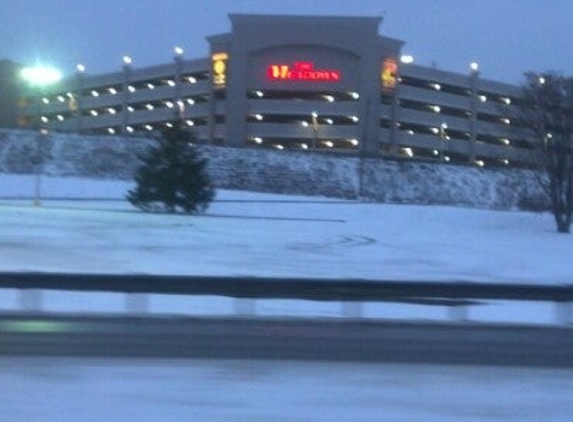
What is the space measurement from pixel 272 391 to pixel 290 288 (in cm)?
806

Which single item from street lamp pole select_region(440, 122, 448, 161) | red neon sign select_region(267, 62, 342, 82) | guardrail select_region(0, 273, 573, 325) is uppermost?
red neon sign select_region(267, 62, 342, 82)

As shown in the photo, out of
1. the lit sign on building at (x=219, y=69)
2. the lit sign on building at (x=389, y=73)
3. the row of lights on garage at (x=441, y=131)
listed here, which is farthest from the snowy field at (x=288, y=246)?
the row of lights on garage at (x=441, y=131)

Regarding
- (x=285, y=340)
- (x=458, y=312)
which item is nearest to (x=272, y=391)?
(x=285, y=340)

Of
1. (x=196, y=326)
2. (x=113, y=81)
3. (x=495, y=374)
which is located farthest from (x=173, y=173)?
(x=113, y=81)

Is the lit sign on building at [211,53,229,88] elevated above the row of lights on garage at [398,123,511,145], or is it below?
above

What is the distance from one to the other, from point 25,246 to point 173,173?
23031 millimetres

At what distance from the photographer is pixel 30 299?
20.8 meters

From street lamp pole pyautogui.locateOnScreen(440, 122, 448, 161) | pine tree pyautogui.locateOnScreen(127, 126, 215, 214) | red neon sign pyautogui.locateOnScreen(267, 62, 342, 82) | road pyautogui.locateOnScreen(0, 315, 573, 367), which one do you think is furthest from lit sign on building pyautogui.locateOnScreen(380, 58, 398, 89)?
road pyautogui.locateOnScreen(0, 315, 573, 367)

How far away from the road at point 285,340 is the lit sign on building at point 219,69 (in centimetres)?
9179

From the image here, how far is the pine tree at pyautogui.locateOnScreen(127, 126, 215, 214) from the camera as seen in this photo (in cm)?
5912

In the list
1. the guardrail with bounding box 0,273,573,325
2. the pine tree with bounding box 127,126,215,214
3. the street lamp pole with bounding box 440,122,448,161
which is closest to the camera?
the guardrail with bounding box 0,273,573,325

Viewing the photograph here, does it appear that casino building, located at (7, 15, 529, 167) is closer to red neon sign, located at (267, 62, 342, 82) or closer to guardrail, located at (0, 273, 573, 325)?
red neon sign, located at (267, 62, 342, 82)

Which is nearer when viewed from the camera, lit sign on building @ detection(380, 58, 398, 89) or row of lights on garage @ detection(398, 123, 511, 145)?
lit sign on building @ detection(380, 58, 398, 89)

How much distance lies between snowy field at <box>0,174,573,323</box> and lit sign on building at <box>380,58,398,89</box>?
3921 centimetres
